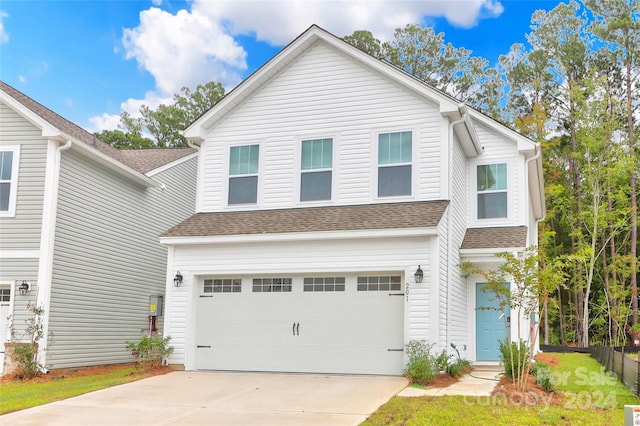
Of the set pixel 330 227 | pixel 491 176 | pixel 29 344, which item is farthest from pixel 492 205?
pixel 29 344

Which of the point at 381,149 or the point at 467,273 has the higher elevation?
the point at 381,149

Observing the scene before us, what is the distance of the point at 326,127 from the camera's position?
590 inches

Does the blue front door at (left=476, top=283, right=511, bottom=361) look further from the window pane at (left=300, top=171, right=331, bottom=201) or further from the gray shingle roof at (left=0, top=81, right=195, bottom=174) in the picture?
the gray shingle roof at (left=0, top=81, right=195, bottom=174)

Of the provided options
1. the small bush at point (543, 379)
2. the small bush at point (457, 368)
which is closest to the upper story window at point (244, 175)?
the small bush at point (457, 368)

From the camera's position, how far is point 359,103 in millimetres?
14828

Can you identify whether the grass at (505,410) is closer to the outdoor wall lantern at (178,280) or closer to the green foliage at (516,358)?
the green foliage at (516,358)

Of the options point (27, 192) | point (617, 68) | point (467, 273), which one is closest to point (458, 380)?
point (467, 273)

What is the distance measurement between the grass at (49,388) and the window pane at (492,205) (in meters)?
9.24

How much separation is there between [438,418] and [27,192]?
10983 millimetres

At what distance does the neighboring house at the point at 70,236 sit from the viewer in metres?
14.6

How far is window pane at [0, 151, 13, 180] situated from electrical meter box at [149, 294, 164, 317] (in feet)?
18.1

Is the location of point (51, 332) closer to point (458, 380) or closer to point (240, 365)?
point (240, 365)

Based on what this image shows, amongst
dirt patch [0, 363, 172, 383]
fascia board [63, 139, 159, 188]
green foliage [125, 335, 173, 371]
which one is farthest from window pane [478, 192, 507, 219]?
fascia board [63, 139, 159, 188]

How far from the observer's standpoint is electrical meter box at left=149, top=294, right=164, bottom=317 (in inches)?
739
